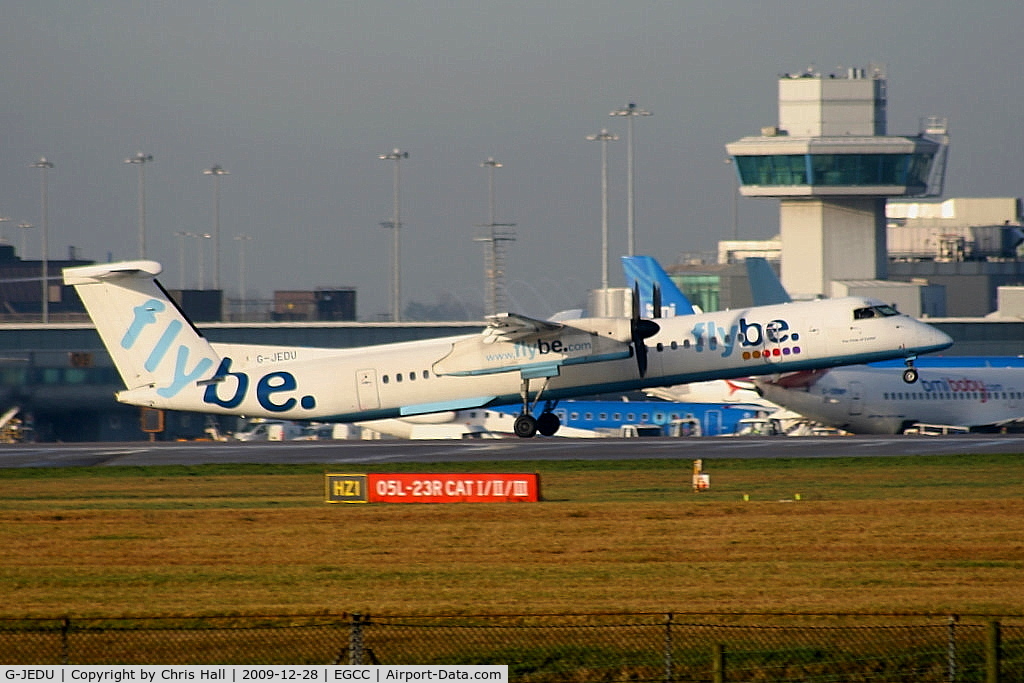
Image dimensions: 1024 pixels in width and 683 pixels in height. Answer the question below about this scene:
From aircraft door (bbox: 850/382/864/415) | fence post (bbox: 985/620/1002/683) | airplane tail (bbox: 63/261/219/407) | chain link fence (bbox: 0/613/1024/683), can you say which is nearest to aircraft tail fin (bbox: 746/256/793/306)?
aircraft door (bbox: 850/382/864/415)

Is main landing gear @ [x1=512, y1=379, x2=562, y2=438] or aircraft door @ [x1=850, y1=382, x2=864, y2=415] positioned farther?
aircraft door @ [x1=850, y1=382, x2=864, y2=415]

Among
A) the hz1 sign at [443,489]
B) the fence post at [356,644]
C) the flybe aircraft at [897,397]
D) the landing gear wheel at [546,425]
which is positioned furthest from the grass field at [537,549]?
the flybe aircraft at [897,397]

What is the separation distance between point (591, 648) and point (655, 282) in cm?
5528

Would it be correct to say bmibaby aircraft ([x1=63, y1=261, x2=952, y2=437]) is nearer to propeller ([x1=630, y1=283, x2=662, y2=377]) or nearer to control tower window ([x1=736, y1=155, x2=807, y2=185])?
propeller ([x1=630, y1=283, x2=662, y2=377])

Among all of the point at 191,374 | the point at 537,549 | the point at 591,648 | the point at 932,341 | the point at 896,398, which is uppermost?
the point at 932,341

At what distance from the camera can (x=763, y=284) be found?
269 ft

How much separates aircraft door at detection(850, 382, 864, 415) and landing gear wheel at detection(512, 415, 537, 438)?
665 inches

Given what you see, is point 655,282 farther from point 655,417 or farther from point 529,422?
point 529,422

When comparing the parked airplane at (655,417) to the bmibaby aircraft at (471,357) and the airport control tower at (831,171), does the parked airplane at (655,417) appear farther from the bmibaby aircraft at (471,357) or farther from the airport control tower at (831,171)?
the airport control tower at (831,171)

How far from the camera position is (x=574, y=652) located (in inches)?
711

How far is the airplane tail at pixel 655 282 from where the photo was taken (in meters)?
71.1

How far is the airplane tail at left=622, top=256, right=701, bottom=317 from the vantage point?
7106 cm

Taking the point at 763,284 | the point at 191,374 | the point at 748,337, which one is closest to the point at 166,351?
the point at 191,374

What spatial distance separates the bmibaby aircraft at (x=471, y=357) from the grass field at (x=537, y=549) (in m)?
9.57
